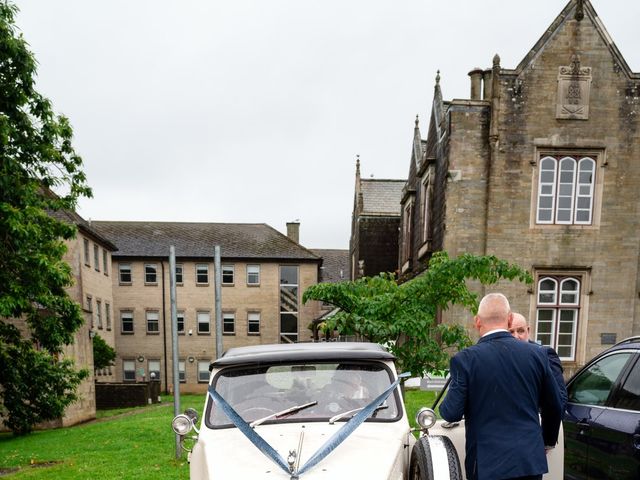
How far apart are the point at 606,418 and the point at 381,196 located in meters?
27.8

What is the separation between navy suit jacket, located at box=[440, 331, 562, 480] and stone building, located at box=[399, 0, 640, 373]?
12.3 meters

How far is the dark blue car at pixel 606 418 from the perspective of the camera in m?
3.71

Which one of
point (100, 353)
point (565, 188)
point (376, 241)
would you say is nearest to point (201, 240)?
point (100, 353)

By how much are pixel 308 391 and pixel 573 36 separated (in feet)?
51.8

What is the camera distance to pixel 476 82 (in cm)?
1577

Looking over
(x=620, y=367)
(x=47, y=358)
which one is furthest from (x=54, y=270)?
(x=620, y=367)

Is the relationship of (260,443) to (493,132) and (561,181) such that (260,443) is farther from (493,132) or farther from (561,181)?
(561,181)

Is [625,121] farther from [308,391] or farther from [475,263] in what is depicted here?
[308,391]

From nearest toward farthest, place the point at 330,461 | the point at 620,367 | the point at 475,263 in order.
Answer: the point at 330,461 < the point at 620,367 < the point at 475,263

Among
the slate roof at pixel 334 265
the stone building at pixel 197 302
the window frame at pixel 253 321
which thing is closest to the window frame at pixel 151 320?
the stone building at pixel 197 302

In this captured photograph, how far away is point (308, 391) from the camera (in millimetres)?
3832

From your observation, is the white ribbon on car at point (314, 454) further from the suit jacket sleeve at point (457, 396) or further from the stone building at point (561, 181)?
the stone building at point (561, 181)

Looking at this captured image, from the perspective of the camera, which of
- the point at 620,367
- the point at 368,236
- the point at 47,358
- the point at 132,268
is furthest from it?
the point at 132,268

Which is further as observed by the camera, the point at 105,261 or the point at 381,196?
the point at 381,196
